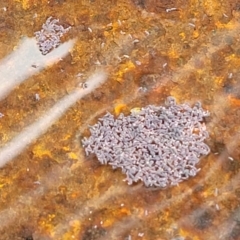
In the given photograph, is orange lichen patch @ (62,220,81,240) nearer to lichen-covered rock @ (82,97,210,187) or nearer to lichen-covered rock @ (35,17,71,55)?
lichen-covered rock @ (82,97,210,187)

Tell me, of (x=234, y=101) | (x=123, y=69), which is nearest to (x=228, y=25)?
(x=234, y=101)

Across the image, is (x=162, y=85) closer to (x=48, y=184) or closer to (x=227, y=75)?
(x=227, y=75)

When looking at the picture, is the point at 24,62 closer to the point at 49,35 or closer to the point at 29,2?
the point at 49,35

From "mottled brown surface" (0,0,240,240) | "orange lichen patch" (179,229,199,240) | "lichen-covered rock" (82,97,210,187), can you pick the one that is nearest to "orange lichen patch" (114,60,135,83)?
"mottled brown surface" (0,0,240,240)

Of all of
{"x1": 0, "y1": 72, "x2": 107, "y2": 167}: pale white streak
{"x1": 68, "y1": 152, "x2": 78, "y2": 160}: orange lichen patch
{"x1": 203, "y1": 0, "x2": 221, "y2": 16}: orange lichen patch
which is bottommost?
{"x1": 68, "y1": 152, "x2": 78, "y2": 160}: orange lichen patch

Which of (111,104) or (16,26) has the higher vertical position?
(16,26)

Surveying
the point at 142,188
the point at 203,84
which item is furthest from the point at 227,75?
the point at 142,188
